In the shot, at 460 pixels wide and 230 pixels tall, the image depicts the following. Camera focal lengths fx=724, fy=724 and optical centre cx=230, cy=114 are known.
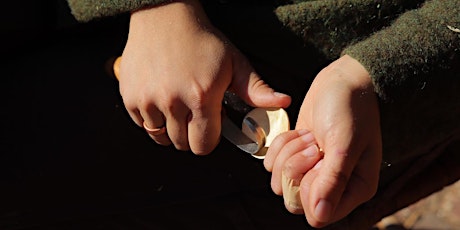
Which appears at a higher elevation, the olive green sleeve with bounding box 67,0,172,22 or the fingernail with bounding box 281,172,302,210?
the olive green sleeve with bounding box 67,0,172,22

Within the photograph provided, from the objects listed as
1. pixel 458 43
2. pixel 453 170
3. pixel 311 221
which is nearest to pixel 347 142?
pixel 311 221

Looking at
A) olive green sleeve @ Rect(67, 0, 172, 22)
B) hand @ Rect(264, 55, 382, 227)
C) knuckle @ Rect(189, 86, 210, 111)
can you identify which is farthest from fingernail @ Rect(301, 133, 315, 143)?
olive green sleeve @ Rect(67, 0, 172, 22)

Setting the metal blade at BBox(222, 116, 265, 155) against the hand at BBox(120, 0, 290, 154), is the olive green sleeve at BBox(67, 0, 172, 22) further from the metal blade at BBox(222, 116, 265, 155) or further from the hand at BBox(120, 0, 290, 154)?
the metal blade at BBox(222, 116, 265, 155)

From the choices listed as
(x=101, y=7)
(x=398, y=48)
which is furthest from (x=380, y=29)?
(x=101, y=7)

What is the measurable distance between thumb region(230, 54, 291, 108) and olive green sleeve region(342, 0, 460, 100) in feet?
0.34

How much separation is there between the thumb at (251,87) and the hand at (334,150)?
51mm

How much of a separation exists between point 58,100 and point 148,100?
18cm

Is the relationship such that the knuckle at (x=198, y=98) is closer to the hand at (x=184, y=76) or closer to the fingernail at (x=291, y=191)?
the hand at (x=184, y=76)

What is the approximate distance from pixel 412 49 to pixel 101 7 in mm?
402

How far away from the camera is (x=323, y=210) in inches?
30.0

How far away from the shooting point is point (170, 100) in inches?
34.7

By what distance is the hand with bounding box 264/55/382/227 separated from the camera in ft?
2.49

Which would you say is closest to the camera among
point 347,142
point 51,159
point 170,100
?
point 347,142

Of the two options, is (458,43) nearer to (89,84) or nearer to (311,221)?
(311,221)
